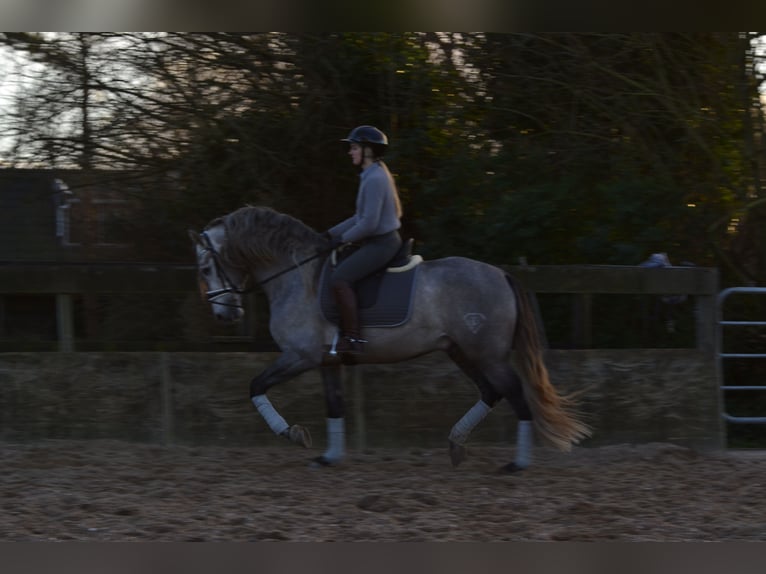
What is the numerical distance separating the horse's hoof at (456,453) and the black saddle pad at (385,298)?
3.09 feet

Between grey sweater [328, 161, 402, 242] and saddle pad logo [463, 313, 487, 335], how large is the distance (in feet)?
2.56

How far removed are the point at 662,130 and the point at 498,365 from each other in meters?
3.56

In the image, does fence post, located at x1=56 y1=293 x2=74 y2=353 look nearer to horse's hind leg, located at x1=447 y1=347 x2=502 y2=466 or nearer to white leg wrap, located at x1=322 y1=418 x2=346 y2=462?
white leg wrap, located at x1=322 y1=418 x2=346 y2=462

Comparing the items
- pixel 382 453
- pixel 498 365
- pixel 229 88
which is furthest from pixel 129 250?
pixel 498 365

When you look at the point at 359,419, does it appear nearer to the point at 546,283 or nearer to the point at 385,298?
the point at 385,298

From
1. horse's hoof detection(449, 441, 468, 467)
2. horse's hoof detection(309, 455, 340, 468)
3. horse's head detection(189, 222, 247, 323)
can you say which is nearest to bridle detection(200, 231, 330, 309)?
horse's head detection(189, 222, 247, 323)

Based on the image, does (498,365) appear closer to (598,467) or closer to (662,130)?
(598,467)

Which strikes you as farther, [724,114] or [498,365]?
[724,114]

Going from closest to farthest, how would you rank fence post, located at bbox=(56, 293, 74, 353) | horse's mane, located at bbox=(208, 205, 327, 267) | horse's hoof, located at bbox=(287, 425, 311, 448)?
horse's hoof, located at bbox=(287, 425, 311, 448) < horse's mane, located at bbox=(208, 205, 327, 267) < fence post, located at bbox=(56, 293, 74, 353)

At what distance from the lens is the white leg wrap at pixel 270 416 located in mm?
6172

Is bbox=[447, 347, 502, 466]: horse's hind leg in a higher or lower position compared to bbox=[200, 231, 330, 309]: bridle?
lower

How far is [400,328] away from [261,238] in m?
1.18

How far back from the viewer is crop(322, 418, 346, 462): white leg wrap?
638 cm

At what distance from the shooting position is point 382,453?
6895mm
